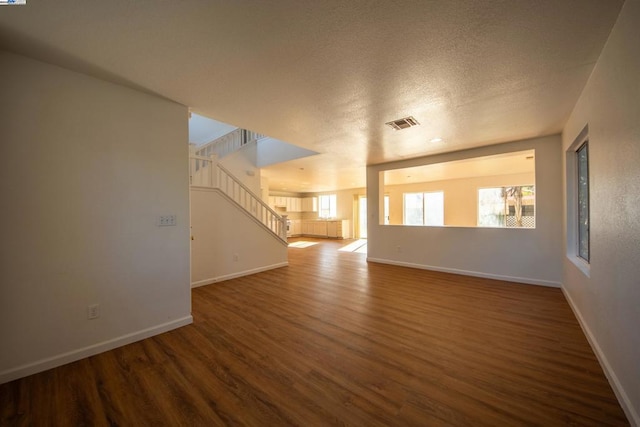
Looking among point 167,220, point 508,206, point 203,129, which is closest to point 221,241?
point 167,220

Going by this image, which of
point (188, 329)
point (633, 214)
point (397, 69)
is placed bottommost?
point (188, 329)

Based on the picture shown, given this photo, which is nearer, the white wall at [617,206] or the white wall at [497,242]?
the white wall at [617,206]

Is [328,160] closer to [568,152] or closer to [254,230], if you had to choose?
[254,230]

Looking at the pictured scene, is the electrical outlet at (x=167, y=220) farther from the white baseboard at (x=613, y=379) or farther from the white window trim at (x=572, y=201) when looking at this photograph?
the white window trim at (x=572, y=201)

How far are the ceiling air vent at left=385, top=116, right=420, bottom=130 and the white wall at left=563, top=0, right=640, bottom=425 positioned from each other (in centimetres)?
154

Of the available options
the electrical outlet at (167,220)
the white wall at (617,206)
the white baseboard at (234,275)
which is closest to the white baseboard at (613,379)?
the white wall at (617,206)

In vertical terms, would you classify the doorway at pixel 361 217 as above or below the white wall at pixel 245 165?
below

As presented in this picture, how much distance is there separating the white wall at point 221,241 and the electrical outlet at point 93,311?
1.85 m

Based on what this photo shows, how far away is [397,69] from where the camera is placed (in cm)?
195

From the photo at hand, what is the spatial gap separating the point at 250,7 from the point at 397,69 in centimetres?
121

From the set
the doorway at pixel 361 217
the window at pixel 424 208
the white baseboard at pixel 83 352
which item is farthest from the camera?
the doorway at pixel 361 217

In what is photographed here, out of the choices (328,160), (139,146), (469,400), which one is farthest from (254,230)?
(469,400)

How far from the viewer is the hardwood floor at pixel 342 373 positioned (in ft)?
4.64

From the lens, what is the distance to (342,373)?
177 centimetres
